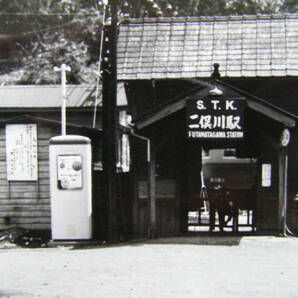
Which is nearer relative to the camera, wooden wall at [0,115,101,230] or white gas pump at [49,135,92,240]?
white gas pump at [49,135,92,240]

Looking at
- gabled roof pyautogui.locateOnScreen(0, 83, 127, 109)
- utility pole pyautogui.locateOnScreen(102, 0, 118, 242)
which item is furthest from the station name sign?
gabled roof pyautogui.locateOnScreen(0, 83, 127, 109)

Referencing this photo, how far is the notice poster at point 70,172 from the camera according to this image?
13.4 metres

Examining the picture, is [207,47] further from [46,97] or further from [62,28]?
[62,28]

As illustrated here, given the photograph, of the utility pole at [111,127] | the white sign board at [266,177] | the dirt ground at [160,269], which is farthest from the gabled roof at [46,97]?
the dirt ground at [160,269]

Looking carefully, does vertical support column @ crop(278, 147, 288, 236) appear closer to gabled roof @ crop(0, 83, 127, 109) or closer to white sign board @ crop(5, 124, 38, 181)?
gabled roof @ crop(0, 83, 127, 109)

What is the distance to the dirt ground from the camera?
328 inches

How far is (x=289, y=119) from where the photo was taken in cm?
1285

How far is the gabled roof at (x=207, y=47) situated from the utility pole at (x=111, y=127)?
8.23ft

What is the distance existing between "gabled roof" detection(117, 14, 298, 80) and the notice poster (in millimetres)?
3217

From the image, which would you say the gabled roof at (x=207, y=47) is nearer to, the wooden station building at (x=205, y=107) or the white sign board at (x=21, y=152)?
the wooden station building at (x=205, y=107)

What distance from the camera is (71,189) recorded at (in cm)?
1342

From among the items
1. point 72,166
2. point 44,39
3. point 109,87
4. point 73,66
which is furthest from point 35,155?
point 44,39

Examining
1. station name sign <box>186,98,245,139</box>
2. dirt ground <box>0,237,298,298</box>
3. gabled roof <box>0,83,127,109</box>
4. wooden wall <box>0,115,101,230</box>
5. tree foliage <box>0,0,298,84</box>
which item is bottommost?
dirt ground <box>0,237,298,298</box>

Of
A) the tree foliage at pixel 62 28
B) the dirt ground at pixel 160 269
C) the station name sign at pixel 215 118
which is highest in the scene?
the tree foliage at pixel 62 28
